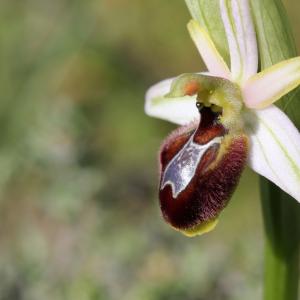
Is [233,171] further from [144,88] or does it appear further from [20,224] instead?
[144,88]

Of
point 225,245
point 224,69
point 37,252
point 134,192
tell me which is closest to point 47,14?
point 134,192

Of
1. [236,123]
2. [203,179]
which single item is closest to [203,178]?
[203,179]

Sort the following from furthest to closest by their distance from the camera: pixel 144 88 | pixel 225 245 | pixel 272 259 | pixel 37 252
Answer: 1. pixel 144 88
2. pixel 225 245
3. pixel 37 252
4. pixel 272 259

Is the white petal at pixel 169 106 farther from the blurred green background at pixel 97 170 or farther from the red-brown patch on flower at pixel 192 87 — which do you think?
the blurred green background at pixel 97 170

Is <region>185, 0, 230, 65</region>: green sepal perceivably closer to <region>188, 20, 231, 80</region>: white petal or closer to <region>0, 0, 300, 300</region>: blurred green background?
<region>188, 20, 231, 80</region>: white petal

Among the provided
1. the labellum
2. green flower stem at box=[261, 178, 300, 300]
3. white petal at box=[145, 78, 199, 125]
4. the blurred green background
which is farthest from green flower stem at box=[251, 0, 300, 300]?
the blurred green background

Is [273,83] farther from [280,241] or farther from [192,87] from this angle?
[280,241]
